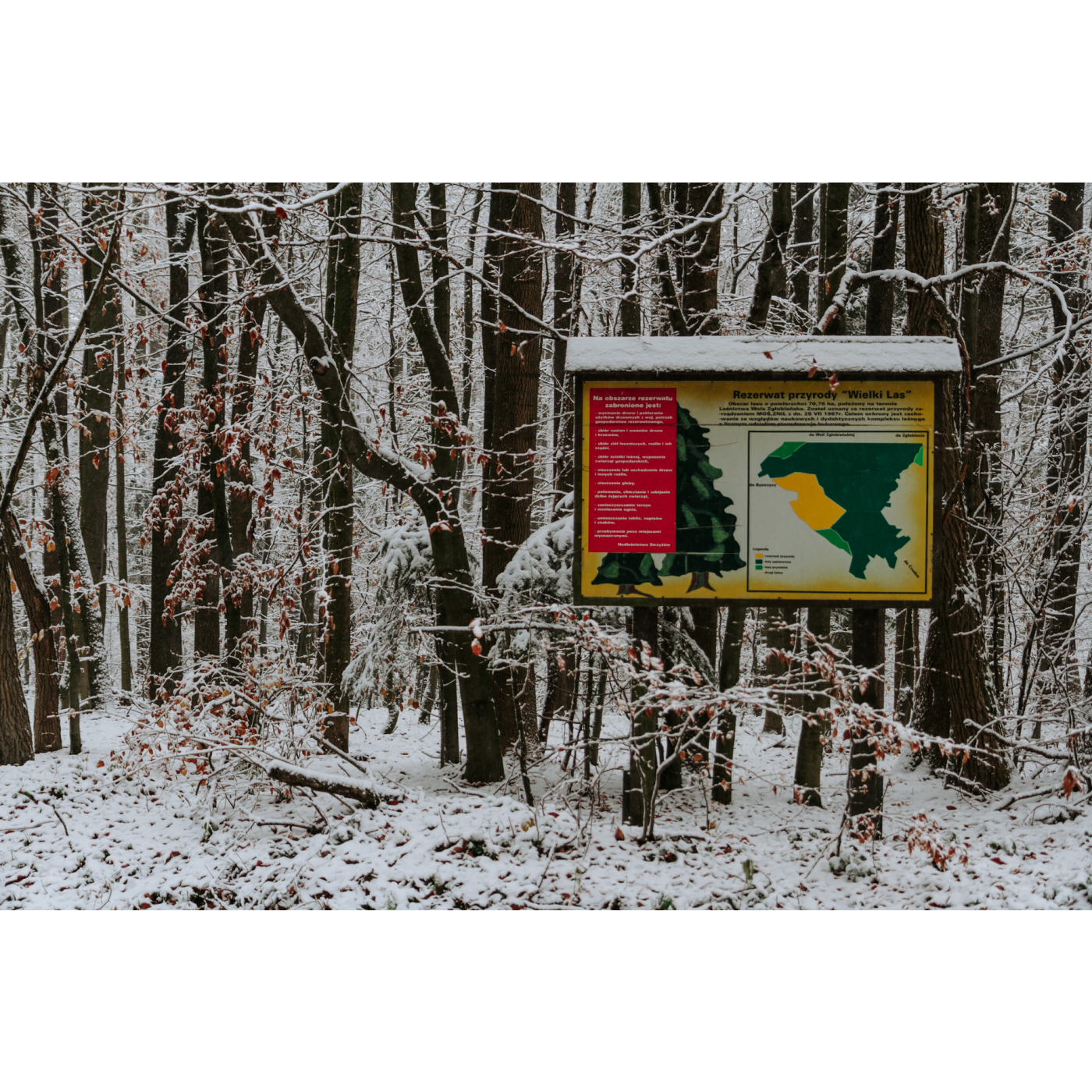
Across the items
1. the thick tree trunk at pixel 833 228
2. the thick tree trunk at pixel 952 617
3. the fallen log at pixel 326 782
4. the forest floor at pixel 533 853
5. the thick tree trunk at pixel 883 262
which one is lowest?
the forest floor at pixel 533 853

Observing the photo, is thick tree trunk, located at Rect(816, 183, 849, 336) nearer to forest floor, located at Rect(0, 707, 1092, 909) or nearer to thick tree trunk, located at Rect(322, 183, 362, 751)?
thick tree trunk, located at Rect(322, 183, 362, 751)

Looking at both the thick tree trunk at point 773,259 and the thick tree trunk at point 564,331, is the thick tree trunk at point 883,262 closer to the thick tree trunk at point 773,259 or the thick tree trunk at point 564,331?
the thick tree trunk at point 773,259

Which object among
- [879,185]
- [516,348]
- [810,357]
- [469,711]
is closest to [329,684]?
[469,711]

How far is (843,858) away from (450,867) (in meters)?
2.40

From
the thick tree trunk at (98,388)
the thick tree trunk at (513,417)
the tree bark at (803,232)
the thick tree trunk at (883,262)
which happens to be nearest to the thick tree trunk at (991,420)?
the thick tree trunk at (883,262)

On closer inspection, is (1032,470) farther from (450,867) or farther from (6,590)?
(6,590)

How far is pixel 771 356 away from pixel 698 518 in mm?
1050

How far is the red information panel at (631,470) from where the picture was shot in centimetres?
498

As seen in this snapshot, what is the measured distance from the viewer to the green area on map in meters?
4.92

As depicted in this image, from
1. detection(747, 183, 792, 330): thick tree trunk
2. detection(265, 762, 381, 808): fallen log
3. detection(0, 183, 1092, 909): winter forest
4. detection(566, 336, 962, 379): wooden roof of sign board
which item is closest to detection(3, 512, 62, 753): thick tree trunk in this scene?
detection(0, 183, 1092, 909): winter forest

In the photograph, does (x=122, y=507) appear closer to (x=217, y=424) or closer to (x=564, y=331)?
(x=217, y=424)

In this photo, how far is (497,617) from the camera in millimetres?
5719

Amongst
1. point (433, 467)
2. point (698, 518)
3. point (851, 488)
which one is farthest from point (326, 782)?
point (851, 488)

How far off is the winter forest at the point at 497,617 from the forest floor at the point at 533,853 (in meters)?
0.02
